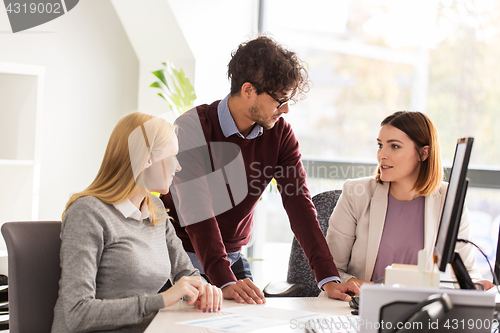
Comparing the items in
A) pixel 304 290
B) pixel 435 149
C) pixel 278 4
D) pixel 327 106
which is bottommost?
pixel 304 290

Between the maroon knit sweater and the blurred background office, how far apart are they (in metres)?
1.30

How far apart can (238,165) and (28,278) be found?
860 millimetres

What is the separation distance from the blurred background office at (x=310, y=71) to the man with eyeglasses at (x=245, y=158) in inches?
52.3

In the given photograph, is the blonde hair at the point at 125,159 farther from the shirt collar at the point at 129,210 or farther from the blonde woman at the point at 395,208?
the blonde woman at the point at 395,208

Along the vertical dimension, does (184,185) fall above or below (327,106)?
below

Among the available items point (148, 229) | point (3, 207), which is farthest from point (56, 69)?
point (148, 229)

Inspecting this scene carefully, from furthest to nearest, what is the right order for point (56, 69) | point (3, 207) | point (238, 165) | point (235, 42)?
1. point (235, 42)
2. point (56, 69)
3. point (3, 207)
4. point (238, 165)

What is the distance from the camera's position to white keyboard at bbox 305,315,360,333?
3.23ft

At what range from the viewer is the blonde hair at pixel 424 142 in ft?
6.01

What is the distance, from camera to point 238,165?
1.75 meters

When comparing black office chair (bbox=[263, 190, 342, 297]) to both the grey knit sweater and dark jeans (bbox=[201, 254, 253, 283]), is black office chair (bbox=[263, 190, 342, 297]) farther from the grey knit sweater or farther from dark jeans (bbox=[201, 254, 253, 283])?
A: the grey knit sweater

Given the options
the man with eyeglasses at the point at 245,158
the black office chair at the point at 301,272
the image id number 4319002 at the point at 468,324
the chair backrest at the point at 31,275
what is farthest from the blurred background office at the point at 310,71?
the image id number 4319002 at the point at 468,324

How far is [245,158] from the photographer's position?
5.75ft

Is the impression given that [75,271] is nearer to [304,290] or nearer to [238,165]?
[238,165]
